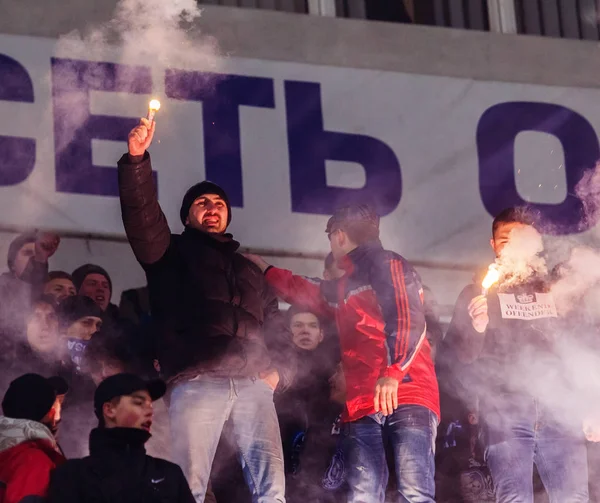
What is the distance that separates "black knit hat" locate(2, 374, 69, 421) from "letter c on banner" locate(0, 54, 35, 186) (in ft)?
10.5

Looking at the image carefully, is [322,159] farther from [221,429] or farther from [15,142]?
[221,429]

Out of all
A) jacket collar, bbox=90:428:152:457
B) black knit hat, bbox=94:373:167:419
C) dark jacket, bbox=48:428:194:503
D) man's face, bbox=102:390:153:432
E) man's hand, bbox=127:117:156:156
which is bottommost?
dark jacket, bbox=48:428:194:503

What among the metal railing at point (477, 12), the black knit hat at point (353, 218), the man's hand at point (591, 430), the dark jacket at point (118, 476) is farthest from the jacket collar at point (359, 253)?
the metal railing at point (477, 12)

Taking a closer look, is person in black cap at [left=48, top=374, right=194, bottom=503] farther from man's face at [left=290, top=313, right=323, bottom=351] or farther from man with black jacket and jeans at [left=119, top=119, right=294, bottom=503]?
man's face at [left=290, top=313, right=323, bottom=351]

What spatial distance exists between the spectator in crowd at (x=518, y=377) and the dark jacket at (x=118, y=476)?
5.85ft

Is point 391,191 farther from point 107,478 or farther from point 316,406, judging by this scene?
point 107,478

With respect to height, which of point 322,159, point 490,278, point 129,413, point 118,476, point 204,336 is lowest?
point 118,476

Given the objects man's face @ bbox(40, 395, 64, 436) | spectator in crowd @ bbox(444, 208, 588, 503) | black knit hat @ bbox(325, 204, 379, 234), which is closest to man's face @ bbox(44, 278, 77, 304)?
man's face @ bbox(40, 395, 64, 436)

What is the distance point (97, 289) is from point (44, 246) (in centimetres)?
48

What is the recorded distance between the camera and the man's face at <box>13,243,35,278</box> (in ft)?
28.3

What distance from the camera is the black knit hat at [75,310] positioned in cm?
804

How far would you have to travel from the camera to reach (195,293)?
734cm

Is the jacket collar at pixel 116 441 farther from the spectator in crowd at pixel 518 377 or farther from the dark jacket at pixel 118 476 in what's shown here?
the spectator in crowd at pixel 518 377

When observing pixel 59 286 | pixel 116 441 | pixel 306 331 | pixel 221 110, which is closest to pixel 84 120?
pixel 221 110
